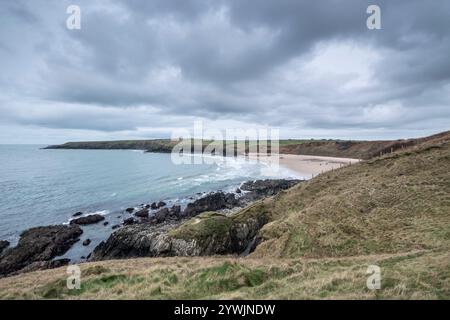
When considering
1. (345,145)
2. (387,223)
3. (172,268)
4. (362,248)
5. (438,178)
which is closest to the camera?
(172,268)

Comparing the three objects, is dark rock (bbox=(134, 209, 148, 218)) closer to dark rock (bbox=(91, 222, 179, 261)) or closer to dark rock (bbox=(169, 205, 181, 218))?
dark rock (bbox=(169, 205, 181, 218))

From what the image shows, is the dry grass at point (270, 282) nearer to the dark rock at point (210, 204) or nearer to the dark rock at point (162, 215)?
the dark rock at point (162, 215)

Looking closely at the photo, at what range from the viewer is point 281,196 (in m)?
29.6

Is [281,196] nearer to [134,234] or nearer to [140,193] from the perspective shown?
[134,234]

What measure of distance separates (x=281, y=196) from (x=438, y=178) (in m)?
13.3

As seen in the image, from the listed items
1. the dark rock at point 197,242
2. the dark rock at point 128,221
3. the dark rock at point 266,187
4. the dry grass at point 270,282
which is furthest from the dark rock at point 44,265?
the dark rock at point 266,187

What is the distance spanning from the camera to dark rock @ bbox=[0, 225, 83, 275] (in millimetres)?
27959

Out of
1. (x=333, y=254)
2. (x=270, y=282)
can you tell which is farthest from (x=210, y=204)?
(x=270, y=282)

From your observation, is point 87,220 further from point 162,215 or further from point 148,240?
point 148,240

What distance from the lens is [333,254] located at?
1742 centimetres

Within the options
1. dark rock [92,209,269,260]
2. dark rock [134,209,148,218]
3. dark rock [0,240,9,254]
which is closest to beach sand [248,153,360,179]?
dark rock [134,209,148,218]

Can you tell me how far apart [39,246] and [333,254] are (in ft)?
99.3

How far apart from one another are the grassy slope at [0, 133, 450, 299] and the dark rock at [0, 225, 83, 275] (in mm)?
12610
